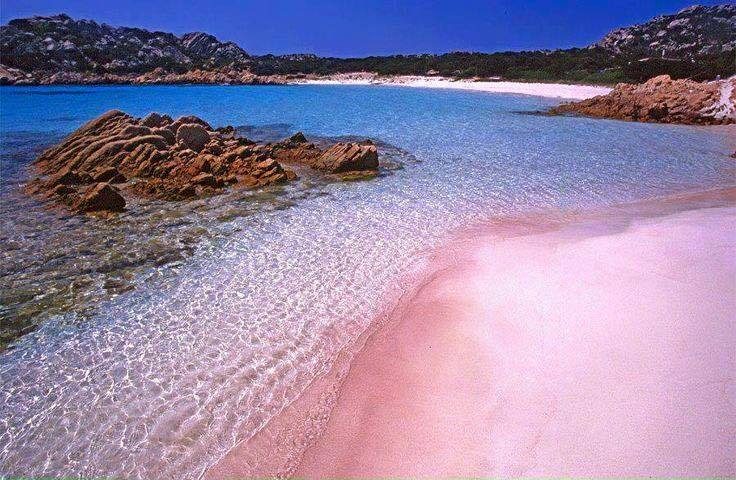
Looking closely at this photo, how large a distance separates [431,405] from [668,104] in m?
40.0

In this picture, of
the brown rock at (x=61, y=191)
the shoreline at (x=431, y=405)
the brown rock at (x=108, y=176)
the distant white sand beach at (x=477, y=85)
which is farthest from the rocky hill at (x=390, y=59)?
Answer: the brown rock at (x=61, y=191)

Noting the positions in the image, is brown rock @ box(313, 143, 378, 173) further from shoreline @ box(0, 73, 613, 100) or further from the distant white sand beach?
the distant white sand beach

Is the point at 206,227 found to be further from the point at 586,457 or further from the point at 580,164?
the point at 580,164

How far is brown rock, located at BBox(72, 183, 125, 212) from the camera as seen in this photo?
13383mm

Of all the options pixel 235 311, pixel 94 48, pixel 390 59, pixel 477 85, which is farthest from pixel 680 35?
pixel 94 48

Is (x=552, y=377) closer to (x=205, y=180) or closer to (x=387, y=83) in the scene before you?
(x=205, y=180)

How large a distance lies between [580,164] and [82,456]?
2054 centimetres

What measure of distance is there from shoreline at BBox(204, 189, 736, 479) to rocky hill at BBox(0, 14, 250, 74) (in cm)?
12896

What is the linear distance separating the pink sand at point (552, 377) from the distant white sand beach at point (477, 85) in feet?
164

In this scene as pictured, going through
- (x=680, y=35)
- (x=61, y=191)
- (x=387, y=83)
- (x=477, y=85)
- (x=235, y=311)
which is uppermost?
(x=680, y=35)

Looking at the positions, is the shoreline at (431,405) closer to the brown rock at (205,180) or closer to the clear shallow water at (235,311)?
the clear shallow water at (235,311)

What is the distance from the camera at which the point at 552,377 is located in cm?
585

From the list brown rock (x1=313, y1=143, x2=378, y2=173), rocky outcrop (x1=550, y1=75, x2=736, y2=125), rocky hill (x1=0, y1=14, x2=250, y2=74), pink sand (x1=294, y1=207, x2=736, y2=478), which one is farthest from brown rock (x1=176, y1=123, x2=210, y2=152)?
rocky hill (x1=0, y1=14, x2=250, y2=74)

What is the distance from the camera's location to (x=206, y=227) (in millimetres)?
12148
